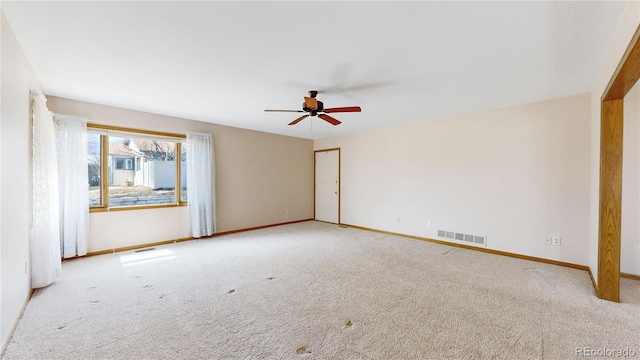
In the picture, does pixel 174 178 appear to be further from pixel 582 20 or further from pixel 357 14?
pixel 582 20

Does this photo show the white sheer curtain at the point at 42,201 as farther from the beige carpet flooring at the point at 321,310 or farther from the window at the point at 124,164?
the window at the point at 124,164

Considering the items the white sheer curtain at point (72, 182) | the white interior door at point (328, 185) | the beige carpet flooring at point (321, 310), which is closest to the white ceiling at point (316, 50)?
the white sheer curtain at point (72, 182)

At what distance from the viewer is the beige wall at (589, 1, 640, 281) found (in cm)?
168

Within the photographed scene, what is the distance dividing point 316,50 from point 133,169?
3.93 m

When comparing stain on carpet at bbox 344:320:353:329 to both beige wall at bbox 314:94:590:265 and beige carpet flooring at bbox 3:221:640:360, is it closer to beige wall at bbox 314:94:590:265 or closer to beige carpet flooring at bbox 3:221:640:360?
beige carpet flooring at bbox 3:221:640:360

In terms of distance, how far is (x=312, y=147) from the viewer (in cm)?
721

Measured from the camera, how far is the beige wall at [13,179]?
186 centimetres

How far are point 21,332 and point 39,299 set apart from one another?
27.0 inches

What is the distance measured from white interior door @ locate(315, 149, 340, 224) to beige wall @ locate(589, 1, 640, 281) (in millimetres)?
4482

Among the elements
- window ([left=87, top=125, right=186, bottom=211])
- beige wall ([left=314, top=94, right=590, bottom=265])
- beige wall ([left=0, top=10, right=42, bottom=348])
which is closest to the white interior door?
beige wall ([left=314, top=94, right=590, bottom=265])

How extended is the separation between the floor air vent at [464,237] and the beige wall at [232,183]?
3.59 m

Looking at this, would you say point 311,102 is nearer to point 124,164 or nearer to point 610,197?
point 610,197

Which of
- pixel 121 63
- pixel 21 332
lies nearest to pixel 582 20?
pixel 121 63

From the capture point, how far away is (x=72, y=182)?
368cm
